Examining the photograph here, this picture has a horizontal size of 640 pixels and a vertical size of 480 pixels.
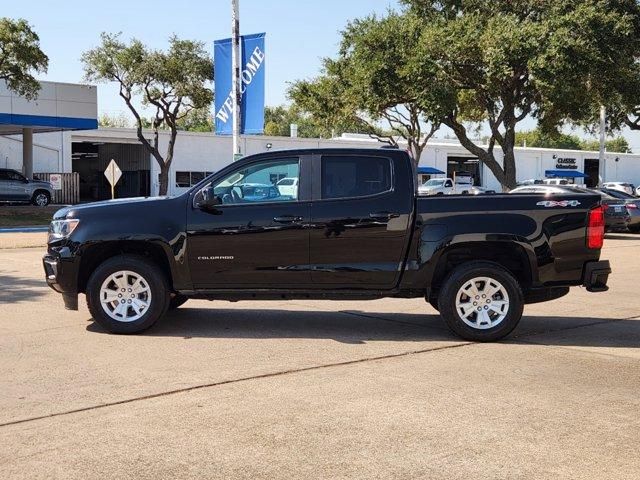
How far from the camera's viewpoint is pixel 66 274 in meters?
8.16

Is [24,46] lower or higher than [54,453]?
higher

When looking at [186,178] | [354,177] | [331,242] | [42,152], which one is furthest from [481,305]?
[186,178]

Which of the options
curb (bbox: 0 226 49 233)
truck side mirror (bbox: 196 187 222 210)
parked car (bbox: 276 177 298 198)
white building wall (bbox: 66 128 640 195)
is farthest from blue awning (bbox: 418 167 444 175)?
truck side mirror (bbox: 196 187 222 210)

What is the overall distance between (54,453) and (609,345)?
221 inches

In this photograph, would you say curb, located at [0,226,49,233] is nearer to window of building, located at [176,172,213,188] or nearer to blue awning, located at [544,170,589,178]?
window of building, located at [176,172,213,188]

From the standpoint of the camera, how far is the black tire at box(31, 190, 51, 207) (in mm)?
35031

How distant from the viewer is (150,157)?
49094 millimetres

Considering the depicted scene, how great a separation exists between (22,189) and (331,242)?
2978 cm

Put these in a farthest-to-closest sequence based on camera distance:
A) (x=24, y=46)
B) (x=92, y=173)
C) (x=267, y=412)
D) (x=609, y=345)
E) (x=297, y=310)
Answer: (x=92, y=173), (x=24, y=46), (x=297, y=310), (x=609, y=345), (x=267, y=412)

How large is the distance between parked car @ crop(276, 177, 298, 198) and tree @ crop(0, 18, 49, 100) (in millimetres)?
23596

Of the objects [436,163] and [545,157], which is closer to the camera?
[436,163]

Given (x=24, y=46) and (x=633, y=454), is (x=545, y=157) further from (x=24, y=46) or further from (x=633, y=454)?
(x=633, y=454)

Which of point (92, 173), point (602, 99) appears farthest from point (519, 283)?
point (92, 173)

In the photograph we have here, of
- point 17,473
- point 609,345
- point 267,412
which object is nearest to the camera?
point 17,473
